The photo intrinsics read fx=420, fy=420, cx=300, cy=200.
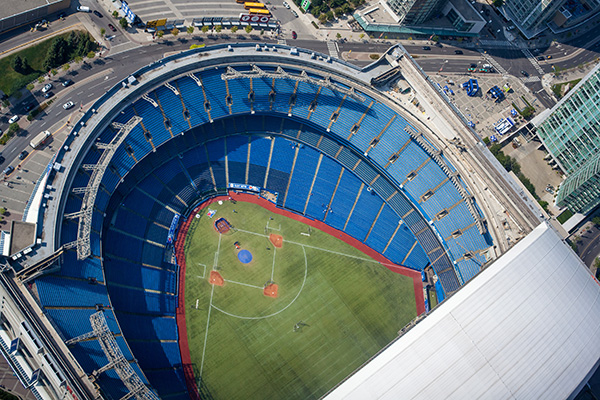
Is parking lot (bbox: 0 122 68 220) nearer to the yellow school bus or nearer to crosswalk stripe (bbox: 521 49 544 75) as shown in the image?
the yellow school bus

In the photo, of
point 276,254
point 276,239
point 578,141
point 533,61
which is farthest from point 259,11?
point 578,141

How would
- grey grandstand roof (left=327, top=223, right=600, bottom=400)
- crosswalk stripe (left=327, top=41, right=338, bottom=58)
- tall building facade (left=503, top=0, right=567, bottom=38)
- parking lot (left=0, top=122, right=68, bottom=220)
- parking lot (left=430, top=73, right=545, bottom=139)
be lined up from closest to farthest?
grey grandstand roof (left=327, top=223, right=600, bottom=400) < parking lot (left=0, top=122, right=68, bottom=220) < crosswalk stripe (left=327, top=41, right=338, bottom=58) < parking lot (left=430, top=73, right=545, bottom=139) < tall building facade (left=503, top=0, right=567, bottom=38)

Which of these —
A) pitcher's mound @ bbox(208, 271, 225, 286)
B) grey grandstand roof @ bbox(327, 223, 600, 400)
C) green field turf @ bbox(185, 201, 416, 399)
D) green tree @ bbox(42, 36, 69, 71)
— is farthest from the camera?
green tree @ bbox(42, 36, 69, 71)

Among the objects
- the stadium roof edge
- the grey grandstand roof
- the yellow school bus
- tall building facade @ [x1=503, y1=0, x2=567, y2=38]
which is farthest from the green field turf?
tall building facade @ [x1=503, y1=0, x2=567, y2=38]

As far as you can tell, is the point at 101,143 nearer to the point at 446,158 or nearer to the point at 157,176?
the point at 157,176

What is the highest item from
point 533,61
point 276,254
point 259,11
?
point 259,11

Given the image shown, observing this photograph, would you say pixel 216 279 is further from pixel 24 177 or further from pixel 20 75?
pixel 20 75
